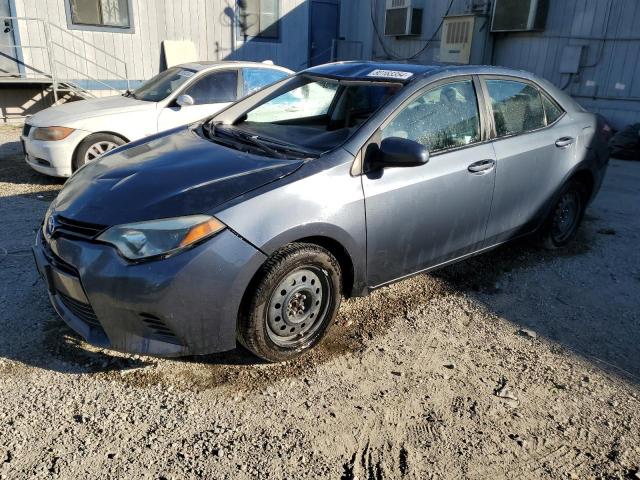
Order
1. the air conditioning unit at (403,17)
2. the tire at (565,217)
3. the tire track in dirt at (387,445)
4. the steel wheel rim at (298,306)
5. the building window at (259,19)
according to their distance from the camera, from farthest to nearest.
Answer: the air conditioning unit at (403,17) < the building window at (259,19) < the tire at (565,217) < the steel wheel rim at (298,306) < the tire track in dirt at (387,445)

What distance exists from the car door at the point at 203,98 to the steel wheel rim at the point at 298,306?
422 cm

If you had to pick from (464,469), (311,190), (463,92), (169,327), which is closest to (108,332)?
(169,327)

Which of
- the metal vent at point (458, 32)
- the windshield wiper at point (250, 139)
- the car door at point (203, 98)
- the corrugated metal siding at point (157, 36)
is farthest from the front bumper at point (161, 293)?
the metal vent at point (458, 32)

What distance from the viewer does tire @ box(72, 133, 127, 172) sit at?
609 centimetres

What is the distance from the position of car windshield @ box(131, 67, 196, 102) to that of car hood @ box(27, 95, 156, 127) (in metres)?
0.16

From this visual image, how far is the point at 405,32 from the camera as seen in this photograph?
13281 millimetres

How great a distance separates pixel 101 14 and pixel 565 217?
33.2ft

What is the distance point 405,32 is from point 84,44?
758 centimetres

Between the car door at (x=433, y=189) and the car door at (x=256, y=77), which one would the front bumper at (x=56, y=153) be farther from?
the car door at (x=433, y=189)

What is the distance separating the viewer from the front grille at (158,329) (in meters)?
2.55

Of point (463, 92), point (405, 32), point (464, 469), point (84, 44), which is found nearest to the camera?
point (464, 469)

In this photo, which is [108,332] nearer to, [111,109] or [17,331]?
[17,331]

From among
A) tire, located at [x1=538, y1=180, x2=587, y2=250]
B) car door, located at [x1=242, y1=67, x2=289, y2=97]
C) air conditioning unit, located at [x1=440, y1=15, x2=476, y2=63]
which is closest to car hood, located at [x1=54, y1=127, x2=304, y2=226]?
tire, located at [x1=538, y1=180, x2=587, y2=250]

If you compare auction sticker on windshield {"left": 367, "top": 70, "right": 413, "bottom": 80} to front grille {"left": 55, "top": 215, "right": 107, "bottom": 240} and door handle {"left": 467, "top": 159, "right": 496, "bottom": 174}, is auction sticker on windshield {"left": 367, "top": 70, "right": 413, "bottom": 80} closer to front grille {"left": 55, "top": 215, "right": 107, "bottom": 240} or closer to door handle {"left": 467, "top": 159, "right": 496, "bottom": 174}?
door handle {"left": 467, "top": 159, "right": 496, "bottom": 174}
